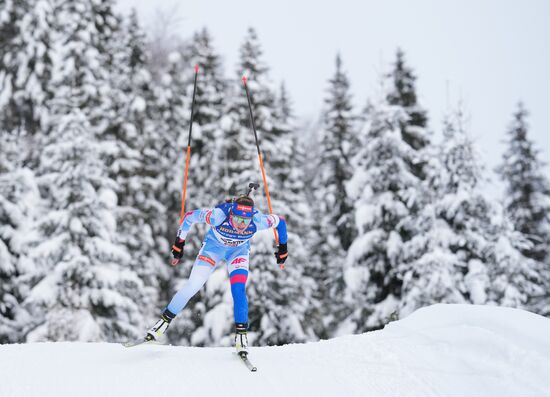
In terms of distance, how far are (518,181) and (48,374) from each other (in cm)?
2332

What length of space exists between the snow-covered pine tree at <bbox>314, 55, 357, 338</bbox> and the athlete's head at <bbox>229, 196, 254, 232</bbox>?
18.7 metres

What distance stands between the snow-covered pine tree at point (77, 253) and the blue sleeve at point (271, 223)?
8.80m

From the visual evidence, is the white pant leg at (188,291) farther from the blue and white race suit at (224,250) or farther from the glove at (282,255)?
the glove at (282,255)

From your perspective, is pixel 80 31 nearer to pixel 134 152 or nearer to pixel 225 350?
pixel 134 152

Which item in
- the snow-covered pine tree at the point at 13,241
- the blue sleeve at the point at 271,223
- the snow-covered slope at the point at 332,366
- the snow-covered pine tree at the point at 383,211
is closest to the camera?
the snow-covered slope at the point at 332,366

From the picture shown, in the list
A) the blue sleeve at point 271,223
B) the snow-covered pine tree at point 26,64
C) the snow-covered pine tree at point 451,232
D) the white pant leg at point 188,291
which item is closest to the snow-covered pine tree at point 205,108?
the snow-covered pine tree at point 26,64

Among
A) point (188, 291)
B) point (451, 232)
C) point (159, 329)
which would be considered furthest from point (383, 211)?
point (159, 329)

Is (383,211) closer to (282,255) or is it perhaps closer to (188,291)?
(282,255)

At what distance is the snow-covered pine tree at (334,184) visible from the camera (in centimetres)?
2580

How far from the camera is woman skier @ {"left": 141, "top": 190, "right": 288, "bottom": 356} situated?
21.5 feet

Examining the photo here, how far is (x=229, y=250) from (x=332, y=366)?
2175mm

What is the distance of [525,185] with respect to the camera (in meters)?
23.6

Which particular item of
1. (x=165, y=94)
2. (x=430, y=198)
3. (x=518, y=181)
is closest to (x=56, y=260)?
(x=430, y=198)

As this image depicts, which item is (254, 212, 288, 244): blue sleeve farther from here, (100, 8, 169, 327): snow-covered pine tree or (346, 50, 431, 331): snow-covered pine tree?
(100, 8, 169, 327): snow-covered pine tree
